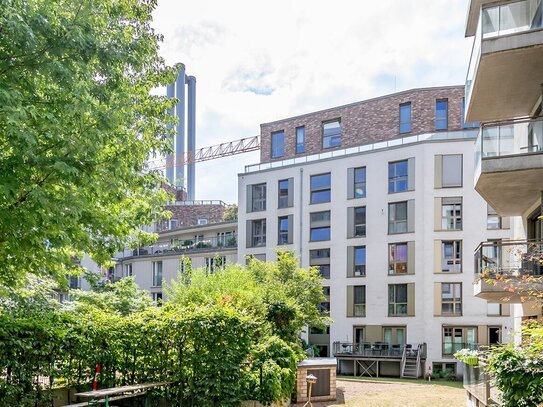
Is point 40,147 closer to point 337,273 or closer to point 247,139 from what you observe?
point 337,273

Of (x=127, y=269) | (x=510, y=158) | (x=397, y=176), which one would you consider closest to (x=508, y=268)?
(x=510, y=158)

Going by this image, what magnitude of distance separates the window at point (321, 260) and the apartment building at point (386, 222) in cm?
8

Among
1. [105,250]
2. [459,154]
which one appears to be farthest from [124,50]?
[459,154]

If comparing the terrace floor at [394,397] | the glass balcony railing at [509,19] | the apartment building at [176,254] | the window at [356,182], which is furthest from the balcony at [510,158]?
the apartment building at [176,254]

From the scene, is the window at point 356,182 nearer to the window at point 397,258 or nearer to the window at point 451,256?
the window at point 397,258

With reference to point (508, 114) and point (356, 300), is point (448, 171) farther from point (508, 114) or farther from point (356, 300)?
point (508, 114)

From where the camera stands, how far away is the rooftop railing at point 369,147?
1273 inches

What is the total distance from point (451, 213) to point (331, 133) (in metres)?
10.7

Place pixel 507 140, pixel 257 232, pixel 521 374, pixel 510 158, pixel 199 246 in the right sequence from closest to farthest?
pixel 521 374 < pixel 510 158 < pixel 507 140 < pixel 257 232 < pixel 199 246

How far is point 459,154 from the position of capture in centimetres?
3200

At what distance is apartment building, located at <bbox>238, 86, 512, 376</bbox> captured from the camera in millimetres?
31406

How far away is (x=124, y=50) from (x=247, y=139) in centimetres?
5369

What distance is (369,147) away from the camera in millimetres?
35406

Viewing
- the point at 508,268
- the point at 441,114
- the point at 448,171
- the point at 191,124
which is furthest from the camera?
the point at 191,124
